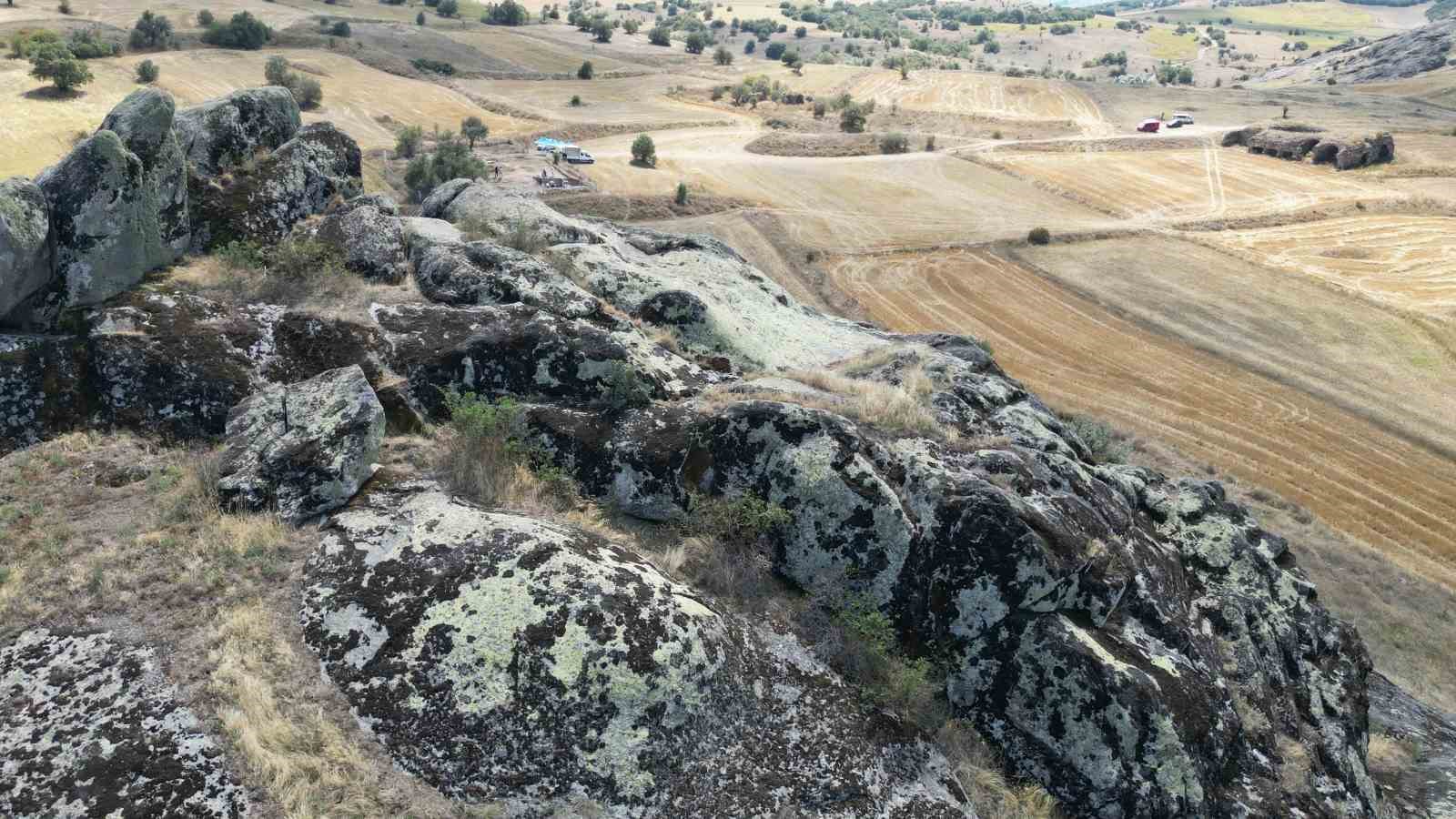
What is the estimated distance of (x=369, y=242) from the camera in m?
16.0

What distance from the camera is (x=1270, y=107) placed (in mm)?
99688

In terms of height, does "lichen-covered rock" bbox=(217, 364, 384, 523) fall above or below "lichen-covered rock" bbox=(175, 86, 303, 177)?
below

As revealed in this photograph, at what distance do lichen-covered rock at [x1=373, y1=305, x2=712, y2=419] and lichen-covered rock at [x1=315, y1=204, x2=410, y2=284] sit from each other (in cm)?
222

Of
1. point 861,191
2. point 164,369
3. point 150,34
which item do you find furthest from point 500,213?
point 150,34

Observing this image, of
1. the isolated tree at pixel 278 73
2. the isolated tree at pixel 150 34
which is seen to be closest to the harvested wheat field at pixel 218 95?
the isolated tree at pixel 278 73

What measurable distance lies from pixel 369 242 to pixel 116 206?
417 cm

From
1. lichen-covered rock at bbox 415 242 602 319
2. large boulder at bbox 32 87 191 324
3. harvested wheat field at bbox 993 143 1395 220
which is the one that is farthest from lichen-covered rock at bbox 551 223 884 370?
harvested wheat field at bbox 993 143 1395 220

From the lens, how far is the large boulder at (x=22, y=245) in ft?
37.5

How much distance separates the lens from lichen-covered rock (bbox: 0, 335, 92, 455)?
37.1 feet

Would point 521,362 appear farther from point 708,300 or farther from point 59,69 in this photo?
point 59,69

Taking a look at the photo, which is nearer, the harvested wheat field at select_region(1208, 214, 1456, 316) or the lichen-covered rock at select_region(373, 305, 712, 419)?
the lichen-covered rock at select_region(373, 305, 712, 419)

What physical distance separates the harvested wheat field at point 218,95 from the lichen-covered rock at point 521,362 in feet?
169

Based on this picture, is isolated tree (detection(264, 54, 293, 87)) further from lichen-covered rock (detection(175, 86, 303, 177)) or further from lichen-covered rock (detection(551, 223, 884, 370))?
lichen-covered rock (detection(175, 86, 303, 177))

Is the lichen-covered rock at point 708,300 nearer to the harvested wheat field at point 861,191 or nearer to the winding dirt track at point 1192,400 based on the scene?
the winding dirt track at point 1192,400
